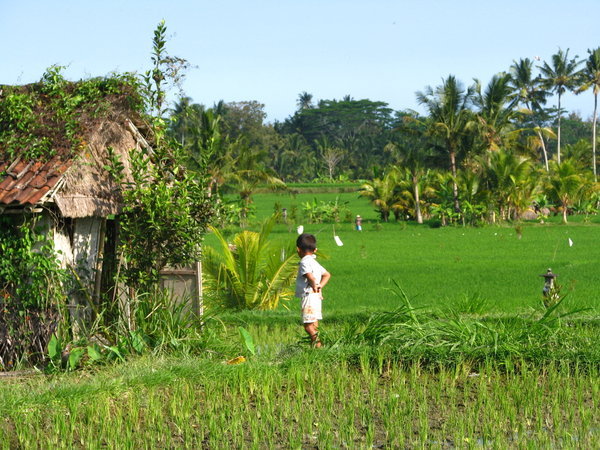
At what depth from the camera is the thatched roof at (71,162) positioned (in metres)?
6.74

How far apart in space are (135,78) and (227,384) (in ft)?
10.4

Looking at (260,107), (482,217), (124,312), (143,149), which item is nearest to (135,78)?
(143,149)

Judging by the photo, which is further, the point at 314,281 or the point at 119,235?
the point at 119,235

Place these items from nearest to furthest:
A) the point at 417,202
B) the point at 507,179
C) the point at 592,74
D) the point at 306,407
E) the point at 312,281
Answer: the point at 306,407
the point at 312,281
the point at 507,179
the point at 417,202
the point at 592,74

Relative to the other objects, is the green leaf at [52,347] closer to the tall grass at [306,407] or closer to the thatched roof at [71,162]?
the tall grass at [306,407]

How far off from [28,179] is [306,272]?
8.04 feet

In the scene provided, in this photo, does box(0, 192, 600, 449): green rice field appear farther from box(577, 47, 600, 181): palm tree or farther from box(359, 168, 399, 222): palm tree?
box(577, 47, 600, 181): palm tree

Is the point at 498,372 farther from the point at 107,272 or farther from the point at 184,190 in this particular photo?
the point at 107,272

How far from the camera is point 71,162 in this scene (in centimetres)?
691

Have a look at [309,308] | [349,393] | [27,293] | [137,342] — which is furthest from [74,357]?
[349,393]

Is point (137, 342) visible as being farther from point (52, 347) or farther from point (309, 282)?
point (309, 282)

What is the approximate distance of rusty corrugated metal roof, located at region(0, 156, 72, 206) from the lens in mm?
6578

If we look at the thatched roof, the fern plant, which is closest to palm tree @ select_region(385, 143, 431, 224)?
the fern plant

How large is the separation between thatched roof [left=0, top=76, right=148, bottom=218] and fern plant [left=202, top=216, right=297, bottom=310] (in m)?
3.35
